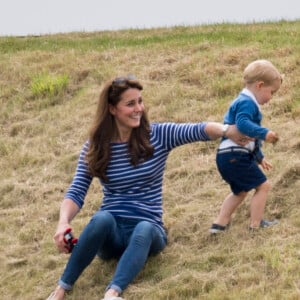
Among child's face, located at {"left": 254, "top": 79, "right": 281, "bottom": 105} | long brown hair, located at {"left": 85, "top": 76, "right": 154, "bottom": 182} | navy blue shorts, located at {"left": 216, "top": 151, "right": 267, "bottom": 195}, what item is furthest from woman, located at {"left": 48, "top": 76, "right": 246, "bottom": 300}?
child's face, located at {"left": 254, "top": 79, "right": 281, "bottom": 105}

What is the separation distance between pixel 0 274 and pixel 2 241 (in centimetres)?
60

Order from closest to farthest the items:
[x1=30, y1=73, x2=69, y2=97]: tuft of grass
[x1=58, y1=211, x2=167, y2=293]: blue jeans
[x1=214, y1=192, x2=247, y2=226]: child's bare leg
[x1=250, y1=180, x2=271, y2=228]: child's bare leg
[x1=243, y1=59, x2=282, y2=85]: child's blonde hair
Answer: [x1=58, y1=211, x2=167, y2=293]: blue jeans < [x1=243, y1=59, x2=282, y2=85]: child's blonde hair < [x1=250, y1=180, x2=271, y2=228]: child's bare leg < [x1=214, y1=192, x2=247, y2=226]: child's bare leg < [x1=30, y1=73, x2=69, y2=97]: tuft of grass

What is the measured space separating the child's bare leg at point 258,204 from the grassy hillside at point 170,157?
0.10 metres

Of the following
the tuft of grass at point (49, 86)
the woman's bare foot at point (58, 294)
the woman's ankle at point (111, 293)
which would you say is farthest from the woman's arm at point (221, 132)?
the tuft of grass at point (49, 86)

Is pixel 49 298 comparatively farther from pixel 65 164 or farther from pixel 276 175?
pixel 65 164

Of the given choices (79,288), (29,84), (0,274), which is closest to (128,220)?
(79,288)

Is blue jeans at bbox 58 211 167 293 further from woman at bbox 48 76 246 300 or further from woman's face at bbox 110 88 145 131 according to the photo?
woman's face at bbox 110 88 145 131

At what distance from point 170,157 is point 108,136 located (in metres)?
2.07

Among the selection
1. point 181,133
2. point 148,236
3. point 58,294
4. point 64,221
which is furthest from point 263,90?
point 58,294

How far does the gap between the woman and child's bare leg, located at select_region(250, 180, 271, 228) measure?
471 millimetres

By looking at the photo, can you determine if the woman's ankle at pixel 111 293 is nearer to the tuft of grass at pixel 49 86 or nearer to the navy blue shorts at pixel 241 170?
the navy blue shorts at pixel 241 170

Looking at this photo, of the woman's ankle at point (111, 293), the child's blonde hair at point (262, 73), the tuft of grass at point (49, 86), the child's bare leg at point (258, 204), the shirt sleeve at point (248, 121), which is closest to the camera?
the woman's ankle at point (111, 293)

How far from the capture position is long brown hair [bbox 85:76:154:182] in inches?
207

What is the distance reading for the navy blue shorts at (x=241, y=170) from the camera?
17.6 ft
